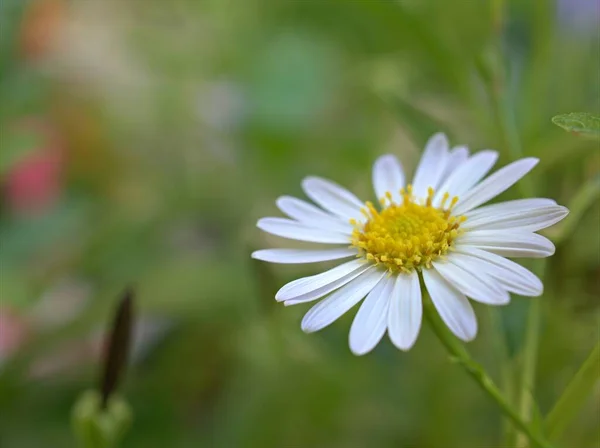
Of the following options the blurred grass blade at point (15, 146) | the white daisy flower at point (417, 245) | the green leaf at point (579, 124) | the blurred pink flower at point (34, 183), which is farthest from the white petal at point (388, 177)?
the blurred pink flower at point (34, 183)

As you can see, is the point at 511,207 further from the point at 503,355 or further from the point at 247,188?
the point at 247,188

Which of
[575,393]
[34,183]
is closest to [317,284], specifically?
[575,393]

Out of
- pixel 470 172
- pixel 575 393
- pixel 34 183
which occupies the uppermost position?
pixel 34 183

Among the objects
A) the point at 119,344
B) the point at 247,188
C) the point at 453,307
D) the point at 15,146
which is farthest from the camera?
the point at 247,188

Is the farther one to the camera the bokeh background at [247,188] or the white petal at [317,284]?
the bokeh background at [247,188]

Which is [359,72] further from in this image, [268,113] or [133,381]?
[133,381]

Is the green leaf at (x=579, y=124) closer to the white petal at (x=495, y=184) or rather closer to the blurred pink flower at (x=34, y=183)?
the white petal at (x=495, y=184)

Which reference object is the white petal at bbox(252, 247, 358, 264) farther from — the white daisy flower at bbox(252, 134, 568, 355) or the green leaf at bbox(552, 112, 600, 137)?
the green leaf at bbox(552, 112, 600, 137)

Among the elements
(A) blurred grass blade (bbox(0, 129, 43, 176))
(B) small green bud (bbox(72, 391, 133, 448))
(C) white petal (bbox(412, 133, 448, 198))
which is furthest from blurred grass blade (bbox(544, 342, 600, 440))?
(A) blurred grass blade (bbox(0, 129, 43, 176))
